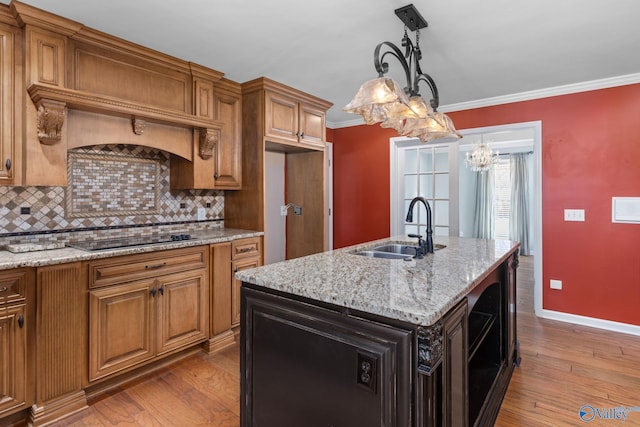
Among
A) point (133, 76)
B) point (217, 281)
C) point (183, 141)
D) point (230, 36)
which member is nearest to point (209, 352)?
point (217, 281)

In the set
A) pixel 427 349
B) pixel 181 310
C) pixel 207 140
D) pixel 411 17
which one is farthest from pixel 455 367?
pixel 207 140

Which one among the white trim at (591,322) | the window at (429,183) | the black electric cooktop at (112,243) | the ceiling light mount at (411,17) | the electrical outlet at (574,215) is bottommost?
the white trim at (591,322)

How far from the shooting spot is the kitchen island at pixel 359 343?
1.06 meters

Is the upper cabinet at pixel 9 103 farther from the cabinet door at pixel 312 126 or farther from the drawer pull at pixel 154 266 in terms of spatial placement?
the cabinet door at pixel 312 126

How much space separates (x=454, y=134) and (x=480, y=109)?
1.90 m

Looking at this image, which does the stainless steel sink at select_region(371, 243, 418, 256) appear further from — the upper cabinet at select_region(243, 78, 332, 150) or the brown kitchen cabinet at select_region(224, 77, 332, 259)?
the upper cabinet at select_region(243, 78, 332, 150)

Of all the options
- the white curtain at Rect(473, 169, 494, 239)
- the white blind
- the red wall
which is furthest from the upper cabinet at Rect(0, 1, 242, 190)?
the white blind

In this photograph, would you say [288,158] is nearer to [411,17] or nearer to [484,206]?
[411,17]

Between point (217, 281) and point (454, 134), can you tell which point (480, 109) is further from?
point (217, 281)

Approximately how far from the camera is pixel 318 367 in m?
1.27

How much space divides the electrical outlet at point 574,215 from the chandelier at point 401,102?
6.47 ft

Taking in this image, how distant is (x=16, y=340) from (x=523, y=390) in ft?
10.0

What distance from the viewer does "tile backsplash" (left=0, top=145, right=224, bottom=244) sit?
230 centimetres

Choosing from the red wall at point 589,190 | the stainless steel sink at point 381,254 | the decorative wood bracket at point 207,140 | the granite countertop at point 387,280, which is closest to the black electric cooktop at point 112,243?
the decorative wood bracket at point 207,140
